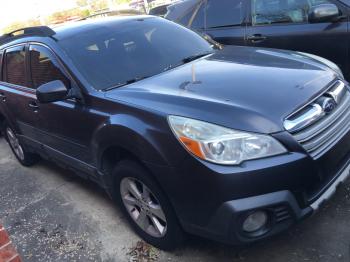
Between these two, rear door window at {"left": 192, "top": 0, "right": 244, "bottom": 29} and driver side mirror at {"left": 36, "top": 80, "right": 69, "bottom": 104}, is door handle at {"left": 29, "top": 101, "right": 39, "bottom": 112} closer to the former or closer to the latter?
driver side mirror at {"left": 36, "top": 80, "right": 69, "bottom": 104}

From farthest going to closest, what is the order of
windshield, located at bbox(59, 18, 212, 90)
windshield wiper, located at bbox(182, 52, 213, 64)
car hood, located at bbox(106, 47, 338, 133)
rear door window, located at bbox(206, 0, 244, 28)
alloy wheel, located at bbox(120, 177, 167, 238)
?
rear door window, located at bbox(206, 0, 244, 28)
windshield wiper, located at bbox(182, 52, 213, 64)
windshield, located at bbox(59, 18, 212, 90)
alloy wheel, located at bbox(120, 177, 167, 238)
car hood, located at bbox(106, 47, 338, 133)

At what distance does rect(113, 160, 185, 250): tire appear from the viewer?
2.96m

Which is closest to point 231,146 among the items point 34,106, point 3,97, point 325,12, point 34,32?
point 34,106

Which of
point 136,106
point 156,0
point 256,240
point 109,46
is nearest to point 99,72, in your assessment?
point 109,46

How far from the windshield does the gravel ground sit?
4.07ft

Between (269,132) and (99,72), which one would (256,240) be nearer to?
(269,132)

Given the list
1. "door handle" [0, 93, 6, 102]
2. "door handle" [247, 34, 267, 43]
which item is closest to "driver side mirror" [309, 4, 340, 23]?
"door handle" [247, 34, 267, 43]

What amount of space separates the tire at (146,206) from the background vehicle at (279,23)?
2.89 m


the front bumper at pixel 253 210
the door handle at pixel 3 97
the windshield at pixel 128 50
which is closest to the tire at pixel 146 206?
the front bumper at pixel 253 210

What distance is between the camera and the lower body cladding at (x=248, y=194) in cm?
252

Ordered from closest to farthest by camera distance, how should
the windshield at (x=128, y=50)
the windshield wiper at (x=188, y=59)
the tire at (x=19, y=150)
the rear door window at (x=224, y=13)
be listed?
the windshield at (x=128, y=50), the windshield wiper at (x=188, y=59), the tire at (x=19, y=150), the rear door window at (x=224, y=13)

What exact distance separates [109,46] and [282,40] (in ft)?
7.77

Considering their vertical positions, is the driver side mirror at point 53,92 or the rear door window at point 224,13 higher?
the driver side mirror at point 53,92

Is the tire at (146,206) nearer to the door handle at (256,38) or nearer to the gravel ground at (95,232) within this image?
the gravel ground at (95,232)
